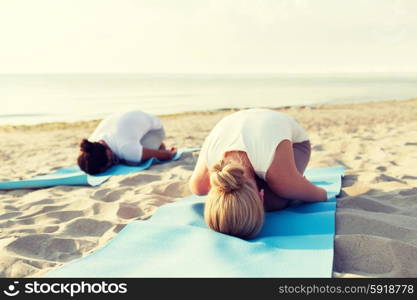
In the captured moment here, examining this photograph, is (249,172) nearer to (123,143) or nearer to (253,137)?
(253,137)

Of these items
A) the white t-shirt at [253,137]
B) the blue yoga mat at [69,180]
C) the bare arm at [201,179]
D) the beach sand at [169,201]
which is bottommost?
the blue yoga mat at [69,180]

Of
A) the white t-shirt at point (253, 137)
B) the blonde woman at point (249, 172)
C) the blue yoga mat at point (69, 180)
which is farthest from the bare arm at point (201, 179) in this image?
the blue yoga mat at point (69, 180)

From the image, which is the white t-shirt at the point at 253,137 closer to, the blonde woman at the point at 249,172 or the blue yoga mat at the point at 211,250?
the blonde woman at the point at 249,172

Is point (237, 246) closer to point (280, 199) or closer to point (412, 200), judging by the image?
point (280, 199)

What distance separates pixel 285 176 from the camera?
9.78ft

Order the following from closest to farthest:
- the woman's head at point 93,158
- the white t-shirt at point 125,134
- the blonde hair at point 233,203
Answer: the blonde hair at point 233,203, the woman's head at point 93,158, the white t-shirt at point 125,134

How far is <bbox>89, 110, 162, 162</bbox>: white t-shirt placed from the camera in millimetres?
5508

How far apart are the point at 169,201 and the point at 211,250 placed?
4.70 feet

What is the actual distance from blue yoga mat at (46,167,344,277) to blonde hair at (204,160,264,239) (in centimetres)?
7

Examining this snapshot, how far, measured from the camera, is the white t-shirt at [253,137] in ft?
9.66

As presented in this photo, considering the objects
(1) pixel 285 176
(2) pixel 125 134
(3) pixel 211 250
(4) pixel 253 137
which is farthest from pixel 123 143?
(3) pixel 211 250

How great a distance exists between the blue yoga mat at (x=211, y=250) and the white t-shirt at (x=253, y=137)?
1.35ft

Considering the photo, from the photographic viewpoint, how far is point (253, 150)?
9.71 feet

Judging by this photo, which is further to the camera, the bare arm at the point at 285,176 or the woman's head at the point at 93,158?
the woman's head at the point at 93,158
